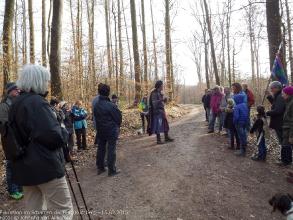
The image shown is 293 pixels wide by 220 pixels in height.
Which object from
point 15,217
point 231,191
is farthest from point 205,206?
point 15,217

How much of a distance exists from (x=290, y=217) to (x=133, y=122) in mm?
11574

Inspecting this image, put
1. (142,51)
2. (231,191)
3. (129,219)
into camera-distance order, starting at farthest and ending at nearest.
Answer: (142,51) → (231,191) → (129,219)

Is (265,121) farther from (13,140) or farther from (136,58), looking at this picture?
(136,58)

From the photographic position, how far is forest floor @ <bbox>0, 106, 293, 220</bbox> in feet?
A: 18.4

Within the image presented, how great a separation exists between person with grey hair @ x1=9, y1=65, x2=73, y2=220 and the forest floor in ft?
6.49

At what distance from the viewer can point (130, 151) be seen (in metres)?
10.4

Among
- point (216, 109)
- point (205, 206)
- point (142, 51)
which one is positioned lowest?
point (205, 206)

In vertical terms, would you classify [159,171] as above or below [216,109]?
below

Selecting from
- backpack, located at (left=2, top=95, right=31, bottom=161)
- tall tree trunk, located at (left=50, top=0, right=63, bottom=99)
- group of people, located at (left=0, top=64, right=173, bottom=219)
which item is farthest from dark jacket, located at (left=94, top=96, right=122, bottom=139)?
tall tree trunk, located at (left=50, top=0, right=63, bottom=99)

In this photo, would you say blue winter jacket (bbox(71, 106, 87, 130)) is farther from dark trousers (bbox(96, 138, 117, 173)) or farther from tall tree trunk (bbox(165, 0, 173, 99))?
tall tree trunk (bbox(165, 0, 173, 99))

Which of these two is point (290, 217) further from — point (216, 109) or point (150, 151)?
point (216, 109)

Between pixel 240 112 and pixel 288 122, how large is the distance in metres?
1.80

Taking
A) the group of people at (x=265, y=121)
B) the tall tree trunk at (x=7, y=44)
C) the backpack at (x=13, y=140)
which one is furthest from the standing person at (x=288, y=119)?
the tall tree trunk at (x=7, y=44)

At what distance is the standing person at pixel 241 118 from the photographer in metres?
8.95
